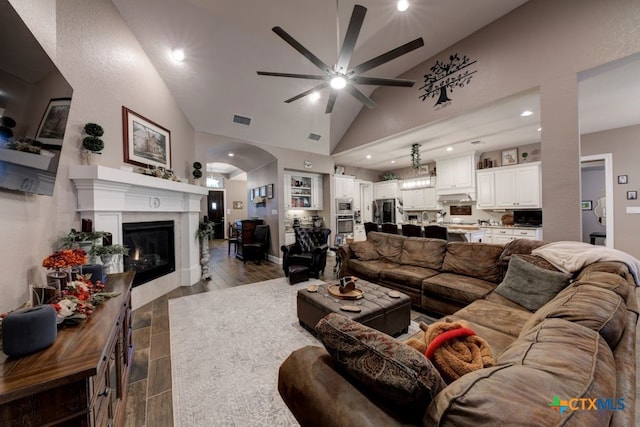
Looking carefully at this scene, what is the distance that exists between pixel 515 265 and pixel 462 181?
471cm

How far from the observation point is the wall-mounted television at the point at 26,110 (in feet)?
4.03

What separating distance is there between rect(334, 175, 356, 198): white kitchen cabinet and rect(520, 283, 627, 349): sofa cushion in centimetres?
578

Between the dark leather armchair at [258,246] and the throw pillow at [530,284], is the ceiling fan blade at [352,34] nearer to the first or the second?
the throw pillow at [530,284]

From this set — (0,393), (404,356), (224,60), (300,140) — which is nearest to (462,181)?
(300,140)

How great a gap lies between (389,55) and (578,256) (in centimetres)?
255

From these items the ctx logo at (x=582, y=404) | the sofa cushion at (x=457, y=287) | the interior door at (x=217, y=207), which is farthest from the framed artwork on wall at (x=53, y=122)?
the interior door at (x=217, y=207)

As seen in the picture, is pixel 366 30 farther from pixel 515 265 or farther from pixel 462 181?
pixel 462 181

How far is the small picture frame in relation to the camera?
581cm

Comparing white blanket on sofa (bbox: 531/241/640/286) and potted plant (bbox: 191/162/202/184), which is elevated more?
potted plant (bbox: 191/162/202/184)

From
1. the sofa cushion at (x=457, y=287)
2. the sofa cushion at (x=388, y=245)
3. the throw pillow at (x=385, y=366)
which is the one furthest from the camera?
the sofa cushion at (x=388, y=245)

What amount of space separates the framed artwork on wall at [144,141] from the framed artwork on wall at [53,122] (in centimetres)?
125

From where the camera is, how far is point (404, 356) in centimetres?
76

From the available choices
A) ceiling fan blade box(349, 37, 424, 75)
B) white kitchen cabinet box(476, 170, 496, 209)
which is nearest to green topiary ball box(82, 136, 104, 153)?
ceiling fan blade box(349, 37, 424, 75)

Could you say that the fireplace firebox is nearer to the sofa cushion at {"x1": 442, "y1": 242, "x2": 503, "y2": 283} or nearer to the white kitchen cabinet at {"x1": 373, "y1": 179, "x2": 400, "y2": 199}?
the sofa cushion at {"x1": 442, "y1": 242, "x2": 503, "y2": 283}
